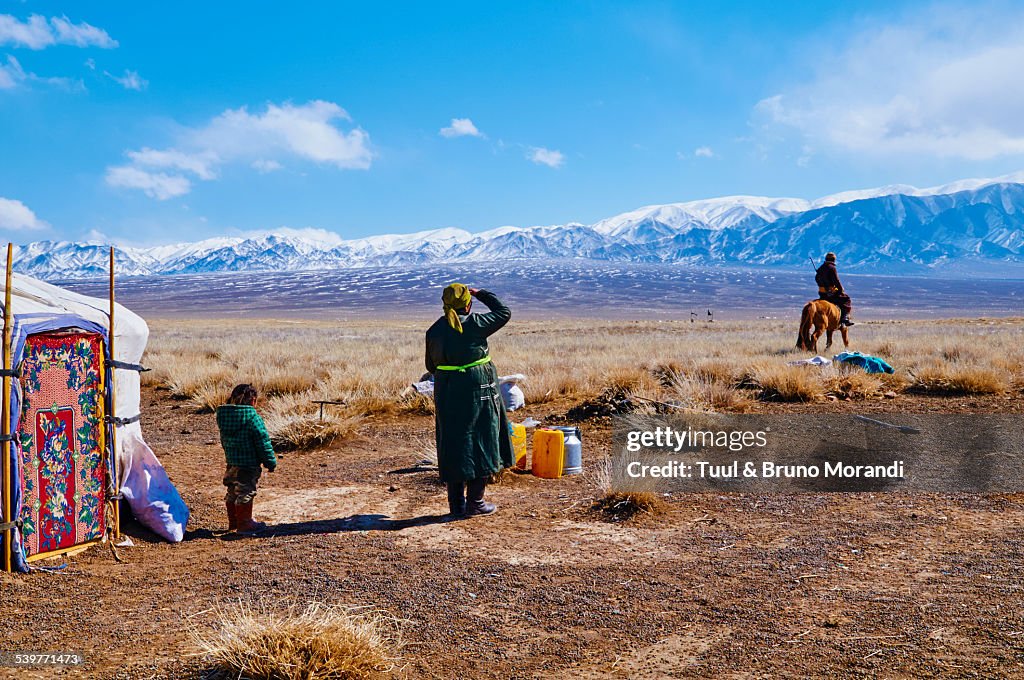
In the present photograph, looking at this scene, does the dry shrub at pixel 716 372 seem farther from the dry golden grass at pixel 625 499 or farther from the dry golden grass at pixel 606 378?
the dry golden grass at pixel 625 499

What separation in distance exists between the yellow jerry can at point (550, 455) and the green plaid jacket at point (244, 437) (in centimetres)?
275

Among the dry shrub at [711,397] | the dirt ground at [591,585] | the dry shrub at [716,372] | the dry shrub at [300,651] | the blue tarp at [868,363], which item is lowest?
the dirt ground at [591,585]

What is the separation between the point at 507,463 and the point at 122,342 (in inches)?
116

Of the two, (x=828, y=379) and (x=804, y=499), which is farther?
(x=828, y=379)

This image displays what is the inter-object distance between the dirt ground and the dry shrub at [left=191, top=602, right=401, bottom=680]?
18cm

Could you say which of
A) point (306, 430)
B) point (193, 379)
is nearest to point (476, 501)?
point (306, 430)

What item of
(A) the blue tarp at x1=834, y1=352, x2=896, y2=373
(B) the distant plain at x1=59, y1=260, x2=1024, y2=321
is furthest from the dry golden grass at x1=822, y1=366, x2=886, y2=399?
(B) the distant plain at x1=59, y1=260, x2=1024, y2=321

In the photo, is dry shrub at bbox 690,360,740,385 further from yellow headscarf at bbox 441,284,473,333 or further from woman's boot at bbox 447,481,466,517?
yellow headscarf at bbox 441,284,473,333

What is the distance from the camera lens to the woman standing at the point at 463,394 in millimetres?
6090

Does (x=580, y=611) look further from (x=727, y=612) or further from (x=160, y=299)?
(x=160, y=299)

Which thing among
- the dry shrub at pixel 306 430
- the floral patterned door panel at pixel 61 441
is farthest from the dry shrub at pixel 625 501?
the dry shrub at pixel 306 430

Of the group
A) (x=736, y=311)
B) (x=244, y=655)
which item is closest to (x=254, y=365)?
(x=244, y=655)

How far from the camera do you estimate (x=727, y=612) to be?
4.29m

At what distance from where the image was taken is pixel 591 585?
4770mm
